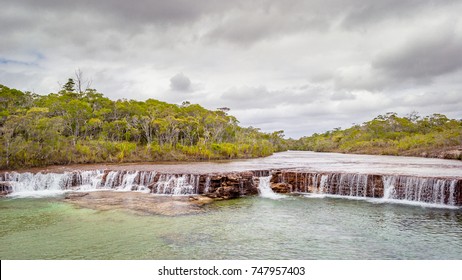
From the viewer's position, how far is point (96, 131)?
3578 centimetres

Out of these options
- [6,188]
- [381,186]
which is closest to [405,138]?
[381,186]

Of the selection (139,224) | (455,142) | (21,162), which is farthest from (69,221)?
(455,142)

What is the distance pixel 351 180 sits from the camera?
15086 millimetres

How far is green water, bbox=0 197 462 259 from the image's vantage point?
7488 millimetres

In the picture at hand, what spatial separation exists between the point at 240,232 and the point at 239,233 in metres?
0.10

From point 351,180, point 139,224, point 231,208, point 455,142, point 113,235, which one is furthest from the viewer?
point 455,142

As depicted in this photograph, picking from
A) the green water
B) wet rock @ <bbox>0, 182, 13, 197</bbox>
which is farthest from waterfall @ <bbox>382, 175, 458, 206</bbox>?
wet rock @ <bbox>0, 182, 13, 197</bbox>

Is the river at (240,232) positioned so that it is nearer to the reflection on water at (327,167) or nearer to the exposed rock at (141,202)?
the exposed rock at (141,202)

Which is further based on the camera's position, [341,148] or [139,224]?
[341,148]

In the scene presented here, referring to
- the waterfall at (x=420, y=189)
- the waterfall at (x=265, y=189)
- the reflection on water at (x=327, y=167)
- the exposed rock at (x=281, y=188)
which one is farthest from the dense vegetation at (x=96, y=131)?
the waterfall at (x=420, y=189)

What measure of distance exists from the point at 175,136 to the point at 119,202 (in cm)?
2512

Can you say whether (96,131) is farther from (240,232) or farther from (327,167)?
(240,232)

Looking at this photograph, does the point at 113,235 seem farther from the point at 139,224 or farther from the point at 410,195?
the point at 410,195

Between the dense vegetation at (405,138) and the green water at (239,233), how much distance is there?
27.4 meters
